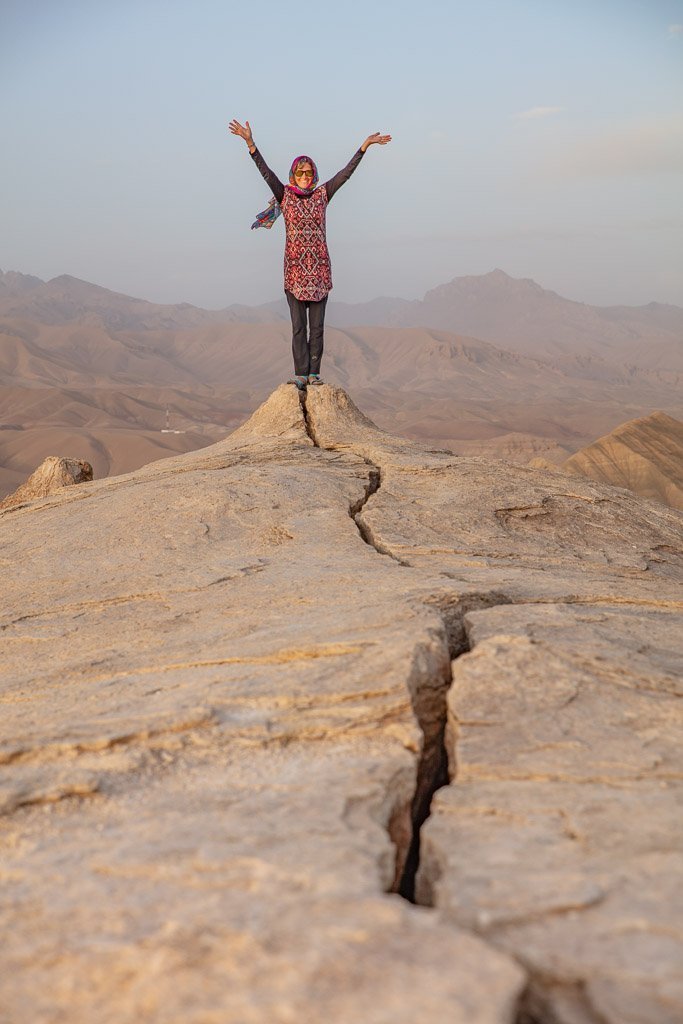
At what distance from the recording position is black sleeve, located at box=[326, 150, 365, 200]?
18.5 feet

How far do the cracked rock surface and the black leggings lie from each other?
7.88 feet

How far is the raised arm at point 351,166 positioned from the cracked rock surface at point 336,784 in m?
2.91

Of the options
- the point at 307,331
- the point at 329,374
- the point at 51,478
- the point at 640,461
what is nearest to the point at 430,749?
the point at 307,331

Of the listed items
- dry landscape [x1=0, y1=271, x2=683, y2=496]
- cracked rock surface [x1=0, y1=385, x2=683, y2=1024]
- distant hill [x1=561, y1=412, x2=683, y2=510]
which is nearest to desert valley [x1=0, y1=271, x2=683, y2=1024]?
cracked rock surface [x1=0, y1=385, x2=683, y2=1024]

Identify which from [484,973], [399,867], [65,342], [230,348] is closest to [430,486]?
[399,867]

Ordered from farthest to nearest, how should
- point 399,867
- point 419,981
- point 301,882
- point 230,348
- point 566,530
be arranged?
point 230,348 → point 566,530 → point 399,867 → point 301,882 → point 419,981

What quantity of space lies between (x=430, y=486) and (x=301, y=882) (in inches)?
135

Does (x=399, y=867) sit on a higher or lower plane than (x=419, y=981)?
lower

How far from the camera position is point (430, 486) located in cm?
477

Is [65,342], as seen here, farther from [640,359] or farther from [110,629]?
[110,629]

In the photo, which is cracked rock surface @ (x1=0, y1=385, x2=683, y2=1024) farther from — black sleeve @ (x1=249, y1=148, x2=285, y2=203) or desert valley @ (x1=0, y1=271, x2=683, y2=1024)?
black sleeve @ (x1=249, y1=148, x2=285, y2=203)

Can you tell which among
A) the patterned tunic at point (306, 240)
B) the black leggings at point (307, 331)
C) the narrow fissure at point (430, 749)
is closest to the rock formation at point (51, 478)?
the black leggings at point (307, 331)

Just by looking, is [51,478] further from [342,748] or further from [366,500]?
[342,748]

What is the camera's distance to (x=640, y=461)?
16594mm
